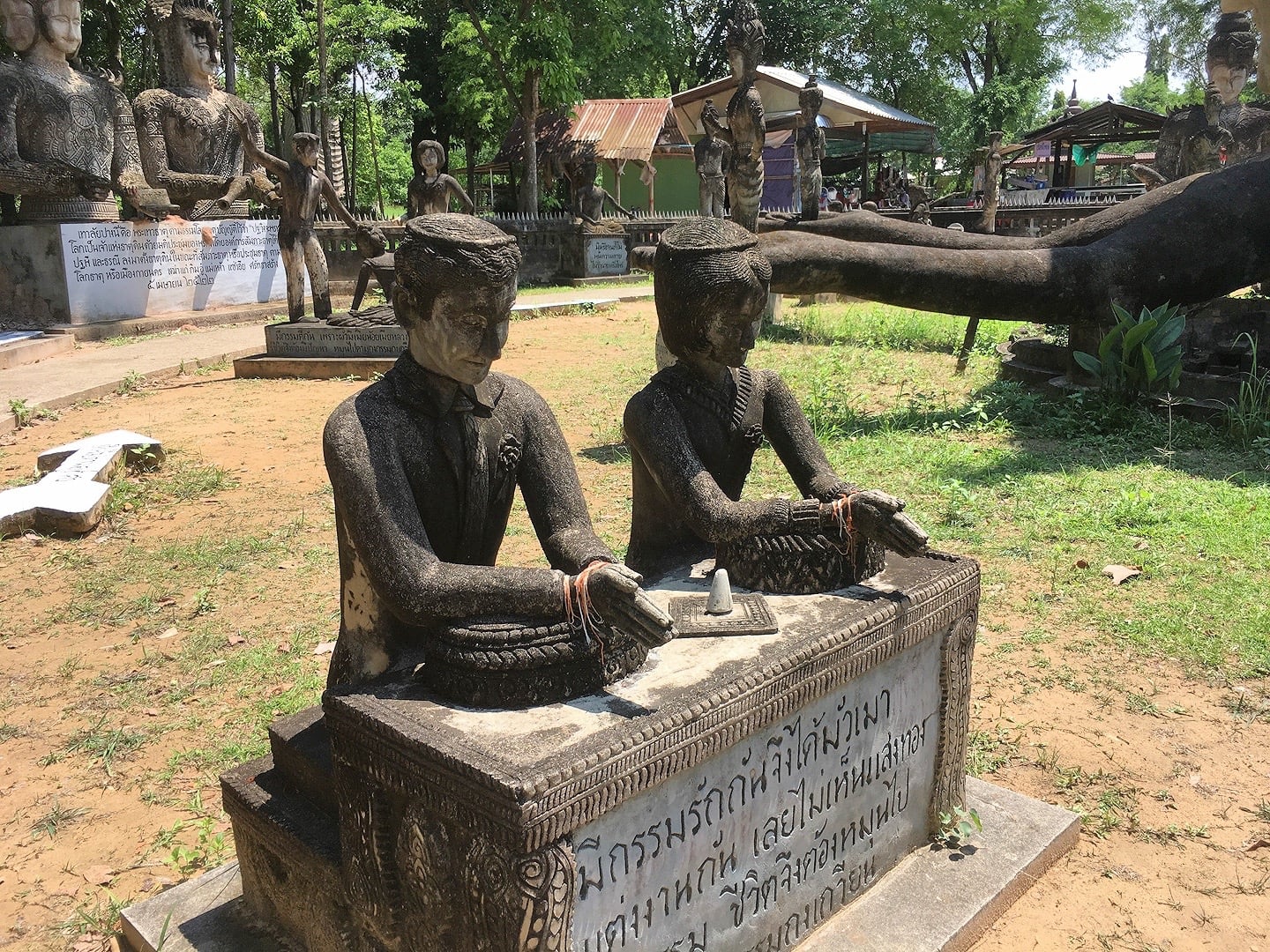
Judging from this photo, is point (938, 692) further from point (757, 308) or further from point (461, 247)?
point (461, 247)

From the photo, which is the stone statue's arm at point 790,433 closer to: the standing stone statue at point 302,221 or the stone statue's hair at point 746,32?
the stone statue's hair at point 746,32

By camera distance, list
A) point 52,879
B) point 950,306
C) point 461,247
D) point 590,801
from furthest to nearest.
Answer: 1. point 950,306
2. point 52,879
3. point 461,247
4. point 590,801

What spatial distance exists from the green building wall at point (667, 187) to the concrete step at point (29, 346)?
71.0ft

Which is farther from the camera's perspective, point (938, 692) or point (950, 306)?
point (950, 306)

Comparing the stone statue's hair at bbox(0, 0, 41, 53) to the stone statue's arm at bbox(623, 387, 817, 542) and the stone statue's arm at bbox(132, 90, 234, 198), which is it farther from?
the stone statue's arm at bbox(623, 387, 817, 542)

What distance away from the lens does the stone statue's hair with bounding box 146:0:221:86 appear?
13.3 metres

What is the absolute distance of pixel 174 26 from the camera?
43.6 feet

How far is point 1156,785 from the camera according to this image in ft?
10.5

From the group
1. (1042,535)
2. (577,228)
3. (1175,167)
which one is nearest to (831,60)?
(577,228)

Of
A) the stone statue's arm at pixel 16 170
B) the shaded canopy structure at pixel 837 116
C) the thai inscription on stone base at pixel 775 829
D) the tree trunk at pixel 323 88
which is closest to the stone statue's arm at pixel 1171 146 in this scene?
the thai inscription on stone base at pixel 775 829

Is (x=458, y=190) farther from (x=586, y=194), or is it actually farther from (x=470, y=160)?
(x=470, y=160)

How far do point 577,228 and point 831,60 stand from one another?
22.1 meters

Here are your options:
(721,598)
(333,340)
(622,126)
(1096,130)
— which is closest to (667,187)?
(622,126)

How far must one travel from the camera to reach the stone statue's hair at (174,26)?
43.6 feet
